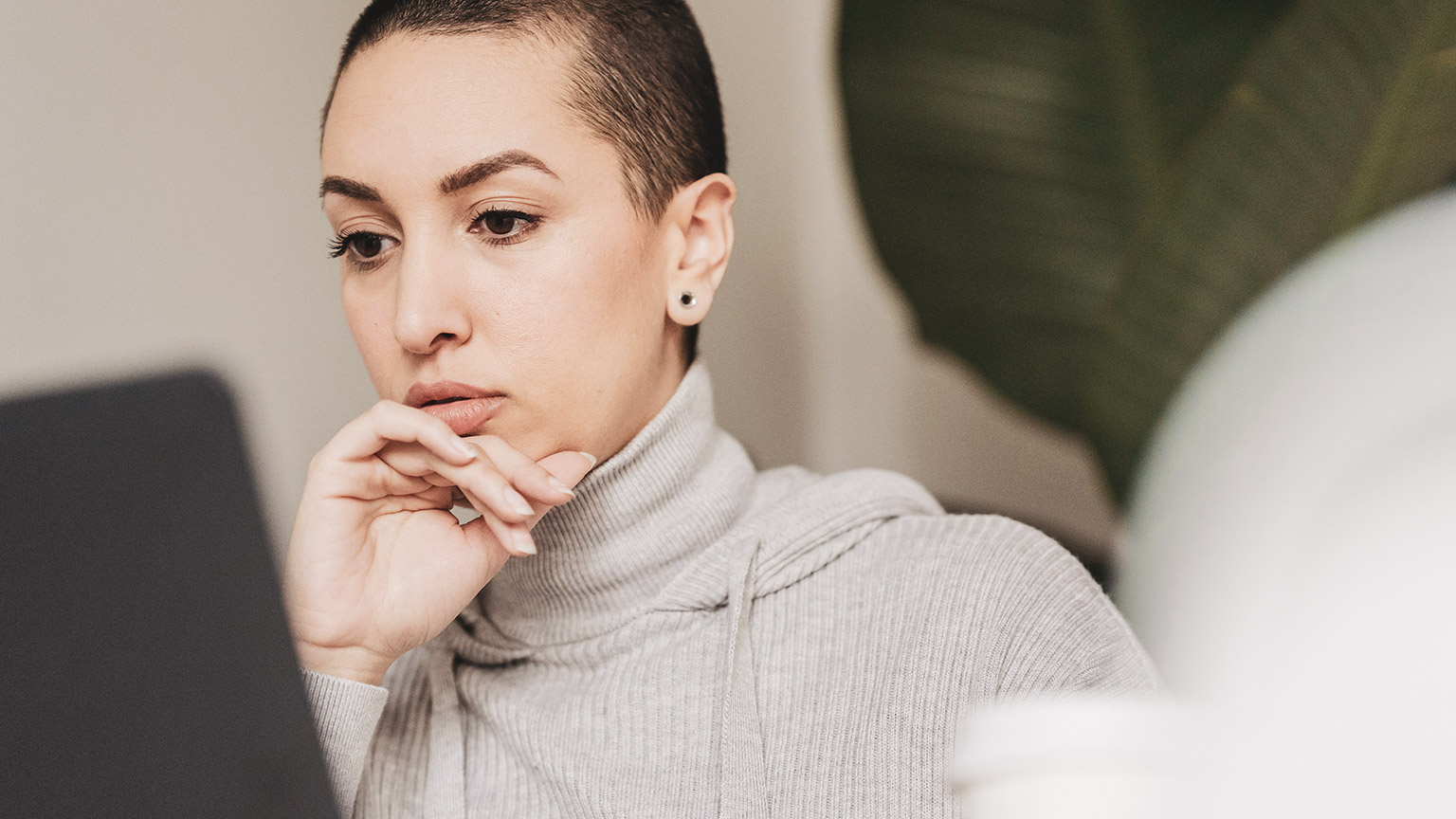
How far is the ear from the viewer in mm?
819

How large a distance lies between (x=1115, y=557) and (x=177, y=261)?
112 centimetres

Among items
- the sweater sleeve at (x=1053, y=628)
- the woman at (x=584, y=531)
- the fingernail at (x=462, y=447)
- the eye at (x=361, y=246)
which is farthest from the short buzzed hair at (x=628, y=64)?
the sweater sleeve at (x=1053, y=628)

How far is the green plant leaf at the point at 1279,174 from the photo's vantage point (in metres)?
0.92

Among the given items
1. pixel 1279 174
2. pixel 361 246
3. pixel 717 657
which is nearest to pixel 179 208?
pixel 361 246

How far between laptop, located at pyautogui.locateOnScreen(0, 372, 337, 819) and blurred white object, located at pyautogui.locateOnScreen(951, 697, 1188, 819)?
26 cm

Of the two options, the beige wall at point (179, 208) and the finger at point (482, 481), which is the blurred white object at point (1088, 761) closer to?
the beige wall at point (179, 208)

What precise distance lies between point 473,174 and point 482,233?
0.04 meters

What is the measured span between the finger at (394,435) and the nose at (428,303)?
5 cm

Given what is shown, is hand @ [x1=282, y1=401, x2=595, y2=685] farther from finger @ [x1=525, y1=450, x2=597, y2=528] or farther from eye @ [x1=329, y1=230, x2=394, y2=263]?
eye @ [x1=329, y1=230, x2=394, y2=263]

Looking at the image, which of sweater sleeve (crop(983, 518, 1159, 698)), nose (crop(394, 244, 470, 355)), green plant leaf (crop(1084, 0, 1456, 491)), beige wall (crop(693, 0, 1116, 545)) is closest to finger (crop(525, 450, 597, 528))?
nose (crop(394, 244, 470, 355))

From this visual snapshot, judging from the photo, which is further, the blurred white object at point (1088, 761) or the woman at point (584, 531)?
the woman at point (584, 531)

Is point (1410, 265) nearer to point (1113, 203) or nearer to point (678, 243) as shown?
point (1113, 203)

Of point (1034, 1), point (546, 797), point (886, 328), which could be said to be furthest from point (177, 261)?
point (886, 328)

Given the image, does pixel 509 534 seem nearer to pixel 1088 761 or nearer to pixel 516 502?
pixel 516 502
